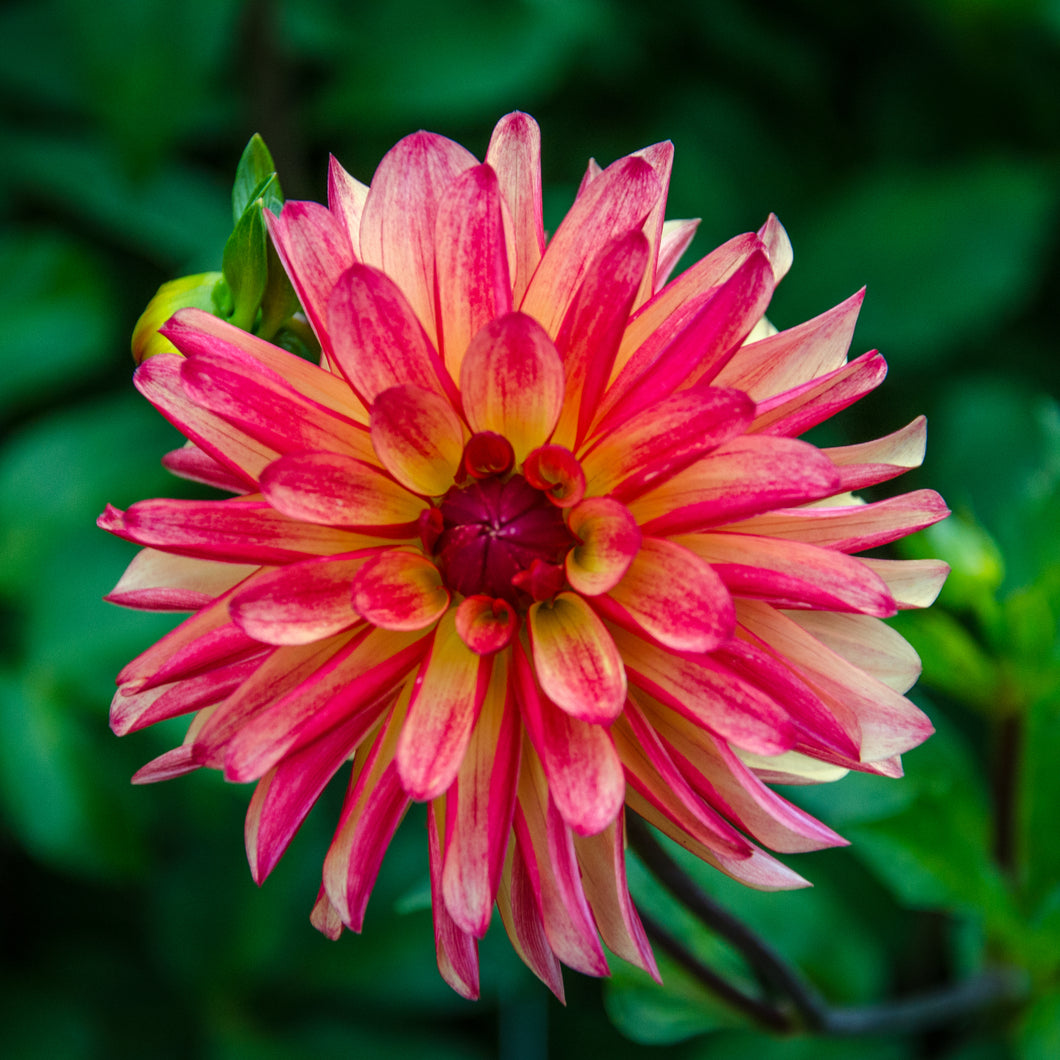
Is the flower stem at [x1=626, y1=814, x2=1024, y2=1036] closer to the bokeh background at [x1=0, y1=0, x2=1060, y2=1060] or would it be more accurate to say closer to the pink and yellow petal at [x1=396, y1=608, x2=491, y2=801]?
the bokeh background at [x1=0, y1=0, x2=1060, y2=1060]

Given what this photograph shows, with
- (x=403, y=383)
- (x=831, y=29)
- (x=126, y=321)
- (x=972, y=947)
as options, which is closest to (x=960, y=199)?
(x=831, y=29)

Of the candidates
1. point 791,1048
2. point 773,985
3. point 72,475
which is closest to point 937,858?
point 773,985

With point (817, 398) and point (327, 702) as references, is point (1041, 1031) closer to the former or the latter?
point (817, 398)

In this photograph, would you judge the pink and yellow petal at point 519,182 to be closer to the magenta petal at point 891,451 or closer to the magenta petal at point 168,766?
the magenta petal at point 891,451

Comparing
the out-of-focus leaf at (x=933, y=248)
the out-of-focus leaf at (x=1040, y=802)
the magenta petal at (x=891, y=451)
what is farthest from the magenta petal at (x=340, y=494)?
the out-of-focus leaf at (x=933, y=248)

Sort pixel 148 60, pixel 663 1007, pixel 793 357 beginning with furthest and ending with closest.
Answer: pixel 148 60 → pixel 663 1007 → pixel 793 357

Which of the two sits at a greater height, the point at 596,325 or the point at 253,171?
the point at 253,171

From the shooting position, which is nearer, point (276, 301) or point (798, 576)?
point (798, 576)
